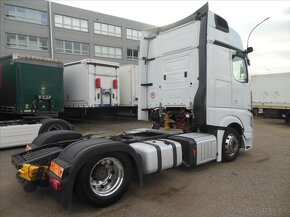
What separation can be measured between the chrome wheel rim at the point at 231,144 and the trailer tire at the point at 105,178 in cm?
295

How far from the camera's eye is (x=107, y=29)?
116ft

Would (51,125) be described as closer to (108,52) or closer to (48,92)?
(48,92)

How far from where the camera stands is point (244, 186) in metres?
4.27

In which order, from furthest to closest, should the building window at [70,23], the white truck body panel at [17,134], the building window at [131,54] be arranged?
the building window at [131,54] → the building window at [70,23] → the white truck body panel at [17,134]

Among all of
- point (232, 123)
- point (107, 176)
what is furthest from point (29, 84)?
point (232, 123)

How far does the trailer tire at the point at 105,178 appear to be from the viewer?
328 cm

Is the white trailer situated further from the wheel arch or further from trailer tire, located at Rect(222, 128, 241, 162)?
trailer tire, located at Rect(222, 128, 241, 162)

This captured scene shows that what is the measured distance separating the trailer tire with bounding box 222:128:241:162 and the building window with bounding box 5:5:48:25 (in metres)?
29.1

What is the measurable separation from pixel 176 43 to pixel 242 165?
3.27 meters

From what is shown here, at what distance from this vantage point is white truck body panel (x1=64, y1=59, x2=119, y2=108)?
1227 centimetres

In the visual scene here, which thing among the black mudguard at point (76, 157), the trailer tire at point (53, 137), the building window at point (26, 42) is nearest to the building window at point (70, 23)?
the building window at point (26, 42)

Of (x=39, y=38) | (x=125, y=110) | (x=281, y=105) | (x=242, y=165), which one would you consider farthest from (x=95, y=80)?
(x=39, y=38)

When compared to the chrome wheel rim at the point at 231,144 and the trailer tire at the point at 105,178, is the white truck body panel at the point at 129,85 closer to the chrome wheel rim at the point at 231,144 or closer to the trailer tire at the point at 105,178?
the chrome wheel rim at the point at 231,144

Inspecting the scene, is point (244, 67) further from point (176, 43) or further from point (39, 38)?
point (39, 38)
